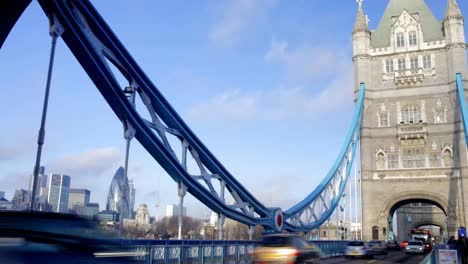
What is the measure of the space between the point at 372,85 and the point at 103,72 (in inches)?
1579

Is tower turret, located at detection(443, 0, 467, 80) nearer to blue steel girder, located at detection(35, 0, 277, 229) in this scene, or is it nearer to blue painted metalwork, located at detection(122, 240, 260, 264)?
blue steel girder, located at detection(35, 0, 277, 229)

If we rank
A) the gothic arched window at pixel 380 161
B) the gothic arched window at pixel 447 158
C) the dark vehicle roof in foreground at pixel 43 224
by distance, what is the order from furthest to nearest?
the gothic arched window at pixel 380 161 < the gothic arched window at pixel 447 158 < the dark vehicle roof in foreground at pixel 43 224

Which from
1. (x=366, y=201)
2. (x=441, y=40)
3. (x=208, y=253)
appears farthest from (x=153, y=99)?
(x=441, y=40)

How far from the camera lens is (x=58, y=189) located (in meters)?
35.9

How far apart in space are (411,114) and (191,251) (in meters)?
38.5

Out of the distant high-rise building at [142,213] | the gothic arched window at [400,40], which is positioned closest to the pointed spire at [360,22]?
the gothic arched window at [400,40]

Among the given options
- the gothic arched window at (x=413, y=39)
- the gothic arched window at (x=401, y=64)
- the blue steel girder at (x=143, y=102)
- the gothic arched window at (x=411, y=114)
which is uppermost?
the gothic arched window at (x=413, y=39)

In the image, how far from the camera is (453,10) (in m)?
49.1

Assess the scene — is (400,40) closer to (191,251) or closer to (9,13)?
(191,251)

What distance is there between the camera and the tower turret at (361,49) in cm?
5072

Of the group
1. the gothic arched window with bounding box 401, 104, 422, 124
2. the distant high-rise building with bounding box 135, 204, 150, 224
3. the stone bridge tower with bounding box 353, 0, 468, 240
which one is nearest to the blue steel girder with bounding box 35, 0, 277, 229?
the stone bridge tower with bounding box 353, 0, 468, 240

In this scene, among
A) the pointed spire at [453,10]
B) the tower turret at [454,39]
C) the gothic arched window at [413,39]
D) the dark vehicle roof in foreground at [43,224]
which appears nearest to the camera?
the dark vehicle roof in foreground at [43,224]

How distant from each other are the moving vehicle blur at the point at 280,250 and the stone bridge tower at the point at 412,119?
116ft

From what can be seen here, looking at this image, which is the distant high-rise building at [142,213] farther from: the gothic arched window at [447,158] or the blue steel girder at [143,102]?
the blue steel girder at [143,102]
